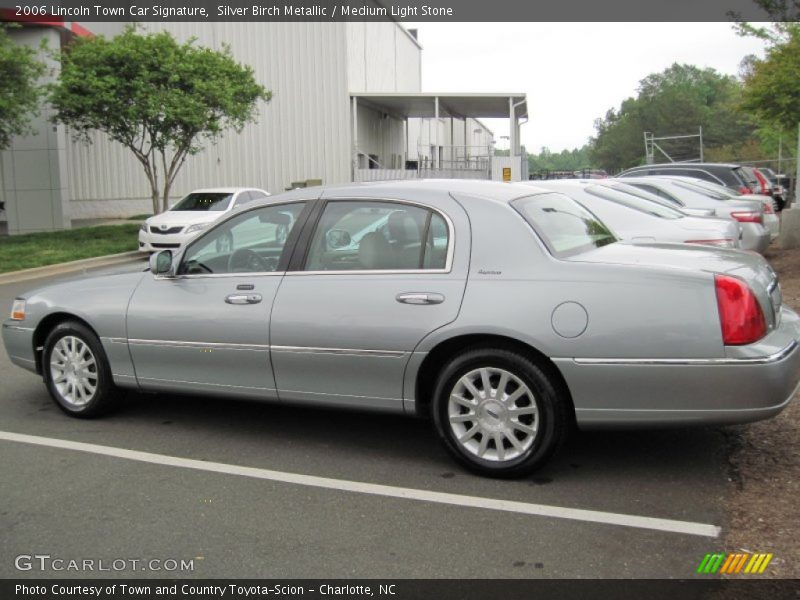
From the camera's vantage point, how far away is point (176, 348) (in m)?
5.24

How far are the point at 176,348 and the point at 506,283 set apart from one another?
7.29ft

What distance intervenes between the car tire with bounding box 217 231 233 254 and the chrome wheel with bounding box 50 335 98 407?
120 cm

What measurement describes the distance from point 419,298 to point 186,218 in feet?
44.8

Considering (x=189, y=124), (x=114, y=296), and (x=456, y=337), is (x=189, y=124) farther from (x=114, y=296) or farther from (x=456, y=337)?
(x=456, y=337)

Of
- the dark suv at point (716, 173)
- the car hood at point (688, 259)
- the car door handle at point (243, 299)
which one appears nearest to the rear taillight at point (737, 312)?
the car hood at point (688, 259)

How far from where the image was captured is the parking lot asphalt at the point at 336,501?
3545 millimetres

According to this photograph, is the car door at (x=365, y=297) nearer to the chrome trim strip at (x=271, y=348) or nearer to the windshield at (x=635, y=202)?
the chrome trim strip at (x=271, y=348)

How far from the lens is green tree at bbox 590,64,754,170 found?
8975 centimetres

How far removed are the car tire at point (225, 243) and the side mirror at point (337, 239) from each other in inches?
28.6

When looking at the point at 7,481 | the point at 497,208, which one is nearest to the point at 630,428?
the point at 497,208

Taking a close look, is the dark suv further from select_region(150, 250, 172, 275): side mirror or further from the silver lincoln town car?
select_region(150, 250, 172, 275): side mirror

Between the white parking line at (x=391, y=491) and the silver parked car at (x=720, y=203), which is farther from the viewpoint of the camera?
the silver parked car at (x=720, y=203)
